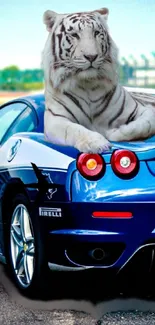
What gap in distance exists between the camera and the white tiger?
212 inches

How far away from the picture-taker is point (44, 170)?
203 inches

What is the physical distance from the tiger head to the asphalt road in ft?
4.46

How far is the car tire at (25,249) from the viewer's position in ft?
17.0

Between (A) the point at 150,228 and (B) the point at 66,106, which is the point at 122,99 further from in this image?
(A) the point at 150,228

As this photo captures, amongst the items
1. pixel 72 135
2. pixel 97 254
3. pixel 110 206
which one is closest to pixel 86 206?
pixel 110 206

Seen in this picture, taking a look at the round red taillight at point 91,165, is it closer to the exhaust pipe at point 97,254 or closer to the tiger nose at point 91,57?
the exhaust pipe at point 97,254

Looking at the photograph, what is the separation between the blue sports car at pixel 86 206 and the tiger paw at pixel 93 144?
36 millimetres

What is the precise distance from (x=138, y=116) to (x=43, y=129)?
2.18 ft

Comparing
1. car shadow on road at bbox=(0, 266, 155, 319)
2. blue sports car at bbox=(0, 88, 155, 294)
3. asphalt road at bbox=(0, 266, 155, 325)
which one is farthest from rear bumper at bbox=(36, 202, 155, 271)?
asphalt road at bbox=(0, 266, 155, 325)

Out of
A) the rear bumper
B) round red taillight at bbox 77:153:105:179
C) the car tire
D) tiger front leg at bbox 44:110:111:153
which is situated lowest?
the car tire

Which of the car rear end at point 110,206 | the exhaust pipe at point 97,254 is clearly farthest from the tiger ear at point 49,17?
the exhaust pipe at point 97,254

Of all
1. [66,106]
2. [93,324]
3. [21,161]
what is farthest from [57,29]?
[93,324]

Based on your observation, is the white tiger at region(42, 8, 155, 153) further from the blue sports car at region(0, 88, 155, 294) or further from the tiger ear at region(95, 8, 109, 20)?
the blue sports car at region(0, 88, 155, 294)

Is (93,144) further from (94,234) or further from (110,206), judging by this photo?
(94,234)
